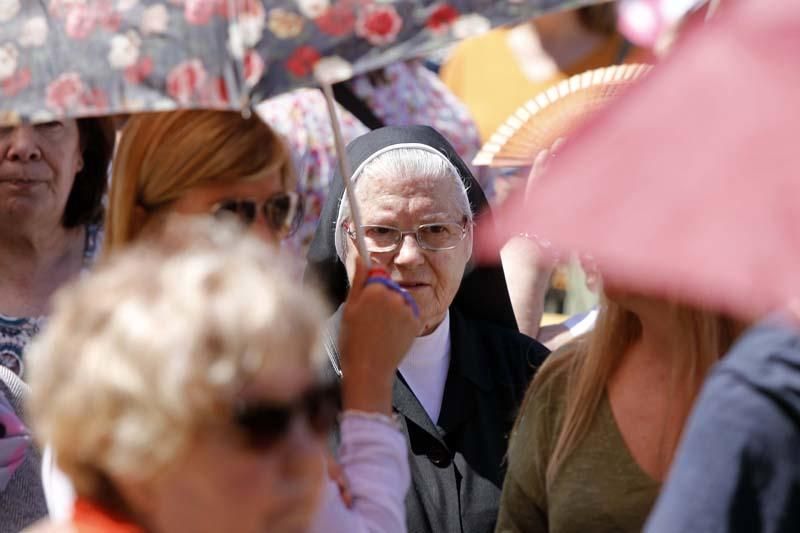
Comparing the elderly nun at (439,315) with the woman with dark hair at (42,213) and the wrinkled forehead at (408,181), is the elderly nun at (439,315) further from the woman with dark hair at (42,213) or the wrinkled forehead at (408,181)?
the woman with dark hair at (42,213)

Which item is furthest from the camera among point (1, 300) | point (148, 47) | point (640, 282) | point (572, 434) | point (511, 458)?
point (1, 300)

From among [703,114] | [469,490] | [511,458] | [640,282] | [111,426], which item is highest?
[703,114]

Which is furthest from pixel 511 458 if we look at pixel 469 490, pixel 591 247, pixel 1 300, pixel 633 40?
pixel 633 40

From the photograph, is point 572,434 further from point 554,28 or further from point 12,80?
point 554,28

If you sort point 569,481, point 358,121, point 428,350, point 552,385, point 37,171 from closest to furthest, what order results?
point 569,481 < point 552,385 < point 428,350 < point 37,171 < point 358,121

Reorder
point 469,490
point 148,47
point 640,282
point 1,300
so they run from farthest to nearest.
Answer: point 1,300 → point 469,490 → point 148,47 → point 640,282

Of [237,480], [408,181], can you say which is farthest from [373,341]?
[408,181]

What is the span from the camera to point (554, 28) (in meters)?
5.96

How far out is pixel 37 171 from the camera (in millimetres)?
4449

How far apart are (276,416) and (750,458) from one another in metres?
0.68

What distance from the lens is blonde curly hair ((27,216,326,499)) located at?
2031mm

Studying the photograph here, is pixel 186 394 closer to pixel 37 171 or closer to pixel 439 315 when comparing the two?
pixel 439 315

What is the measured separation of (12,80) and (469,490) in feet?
5.58

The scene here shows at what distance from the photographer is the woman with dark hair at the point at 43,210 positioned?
4379 millimetres
